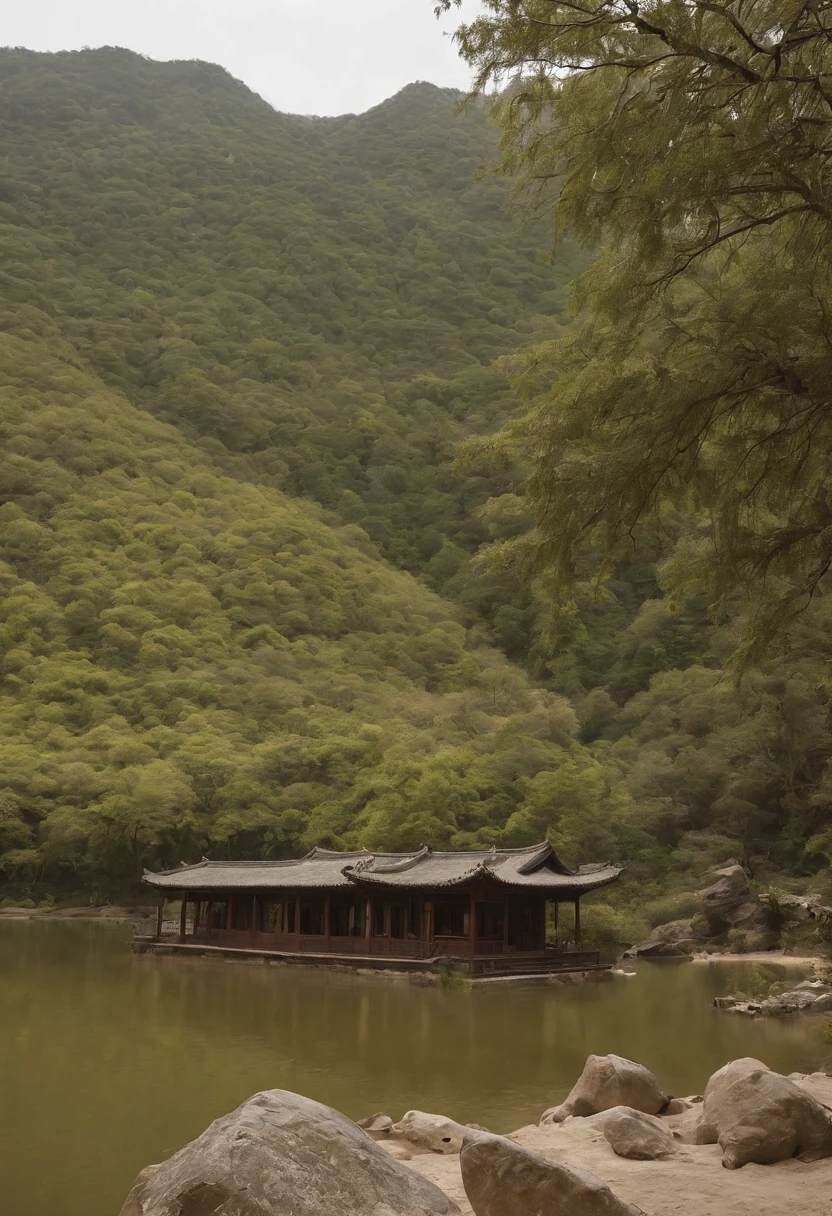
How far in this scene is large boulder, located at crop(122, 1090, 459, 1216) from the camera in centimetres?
516

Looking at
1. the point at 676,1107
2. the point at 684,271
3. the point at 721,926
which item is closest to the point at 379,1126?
the point at 676,1107

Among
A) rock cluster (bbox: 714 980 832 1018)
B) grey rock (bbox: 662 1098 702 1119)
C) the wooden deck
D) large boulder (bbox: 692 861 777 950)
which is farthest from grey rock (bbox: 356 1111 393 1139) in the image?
large boulder (bbox: 692 861 777 950)

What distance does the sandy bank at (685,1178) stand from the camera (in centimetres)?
641

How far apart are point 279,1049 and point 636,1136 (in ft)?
24.8

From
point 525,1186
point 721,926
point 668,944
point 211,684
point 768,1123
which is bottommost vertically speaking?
point 668,944

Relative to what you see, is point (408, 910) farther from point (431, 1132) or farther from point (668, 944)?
point (431, 1132)

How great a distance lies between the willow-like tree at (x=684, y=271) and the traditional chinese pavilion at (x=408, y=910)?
16.8 meters

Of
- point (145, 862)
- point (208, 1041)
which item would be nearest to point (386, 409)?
point (145, 862)

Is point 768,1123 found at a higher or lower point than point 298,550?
lower

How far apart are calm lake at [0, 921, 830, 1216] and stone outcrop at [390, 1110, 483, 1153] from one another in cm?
134

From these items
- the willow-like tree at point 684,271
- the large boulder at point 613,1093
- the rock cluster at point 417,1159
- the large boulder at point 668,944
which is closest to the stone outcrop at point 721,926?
the large boulder at point 668,944

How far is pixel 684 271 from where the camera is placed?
6.46m

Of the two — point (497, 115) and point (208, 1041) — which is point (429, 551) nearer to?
point (208, 1041)

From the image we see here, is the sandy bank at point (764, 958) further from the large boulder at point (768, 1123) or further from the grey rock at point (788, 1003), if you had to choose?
the large boulder at point (768, 1123)
